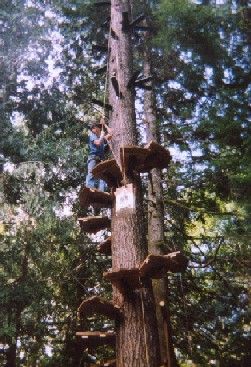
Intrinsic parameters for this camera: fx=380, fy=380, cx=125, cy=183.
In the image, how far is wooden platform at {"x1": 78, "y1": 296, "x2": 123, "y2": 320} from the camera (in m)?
3.78

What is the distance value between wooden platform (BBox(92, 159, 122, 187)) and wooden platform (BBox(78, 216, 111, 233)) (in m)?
0.46

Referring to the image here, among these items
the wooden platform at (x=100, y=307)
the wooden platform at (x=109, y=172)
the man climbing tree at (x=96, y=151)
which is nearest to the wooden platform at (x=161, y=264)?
the wooden platform at (x=100, y=307)

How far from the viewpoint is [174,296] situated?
827 cm

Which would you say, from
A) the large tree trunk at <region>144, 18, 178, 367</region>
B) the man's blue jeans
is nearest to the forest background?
the large tree trunk at <region>144, 18, 178, 367</region>

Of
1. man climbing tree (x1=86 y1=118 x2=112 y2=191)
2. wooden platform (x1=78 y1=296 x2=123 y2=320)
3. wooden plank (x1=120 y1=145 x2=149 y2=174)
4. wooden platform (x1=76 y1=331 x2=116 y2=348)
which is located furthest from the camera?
man climbing tree (x1=86 y1=118 x2=112 y2=191)

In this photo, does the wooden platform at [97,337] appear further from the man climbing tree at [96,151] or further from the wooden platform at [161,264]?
the man climbing tree at [96,151]

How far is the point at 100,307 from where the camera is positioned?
12.7ft

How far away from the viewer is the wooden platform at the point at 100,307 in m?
3.78

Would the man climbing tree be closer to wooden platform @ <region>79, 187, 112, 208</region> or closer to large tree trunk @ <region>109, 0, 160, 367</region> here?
large tree trunk @ <region>109, 0, 160, 367</region>

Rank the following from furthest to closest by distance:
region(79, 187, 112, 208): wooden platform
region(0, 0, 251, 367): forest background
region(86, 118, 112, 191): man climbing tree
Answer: region(0, 0, 251, 367): forest background < region(86, 118, 112, 191): man climbing tree < region(79, 187, 112, 208): wooden platform

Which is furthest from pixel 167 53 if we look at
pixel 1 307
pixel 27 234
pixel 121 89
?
pixel 1 307

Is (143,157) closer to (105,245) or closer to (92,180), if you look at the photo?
(105,245)

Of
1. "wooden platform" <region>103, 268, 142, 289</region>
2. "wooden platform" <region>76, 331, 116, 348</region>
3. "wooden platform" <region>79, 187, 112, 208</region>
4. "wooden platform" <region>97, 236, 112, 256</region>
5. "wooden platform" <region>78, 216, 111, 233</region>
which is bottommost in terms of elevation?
"wooden platform" <region>76, 331, 116, 348</region>

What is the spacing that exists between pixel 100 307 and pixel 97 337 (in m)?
0.51
